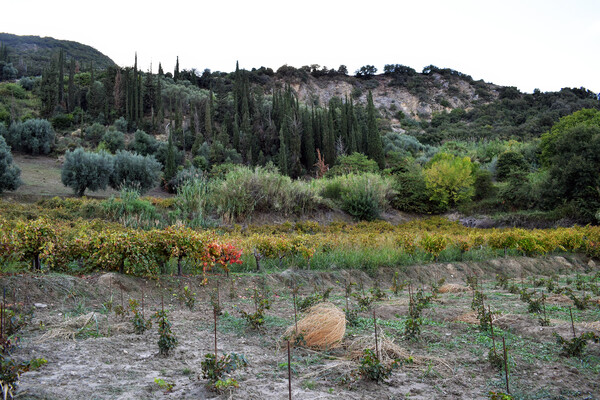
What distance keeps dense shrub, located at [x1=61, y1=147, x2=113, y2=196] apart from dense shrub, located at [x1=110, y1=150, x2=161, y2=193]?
1080 millimetres

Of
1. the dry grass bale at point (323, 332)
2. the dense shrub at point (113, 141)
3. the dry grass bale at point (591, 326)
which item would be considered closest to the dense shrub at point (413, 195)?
the dry grass bale at point (591, 326)

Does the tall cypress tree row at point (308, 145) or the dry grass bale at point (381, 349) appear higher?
the tall cypress tree row at point (308, 145)

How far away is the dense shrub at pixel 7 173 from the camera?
19.0 meters

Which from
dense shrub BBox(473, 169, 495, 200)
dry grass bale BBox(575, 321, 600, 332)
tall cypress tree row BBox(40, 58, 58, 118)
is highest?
tall cypress tree row BBox(40, 58, 58, 118)

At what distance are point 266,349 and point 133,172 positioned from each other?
23.1m

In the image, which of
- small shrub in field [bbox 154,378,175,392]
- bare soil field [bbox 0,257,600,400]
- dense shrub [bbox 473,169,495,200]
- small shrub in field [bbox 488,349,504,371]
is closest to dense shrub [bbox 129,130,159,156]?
dense shrub [bbox 473,169,495,200]

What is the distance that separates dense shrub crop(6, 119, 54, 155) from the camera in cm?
3122

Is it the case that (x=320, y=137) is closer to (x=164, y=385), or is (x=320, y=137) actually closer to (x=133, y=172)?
(x=133, y=172)

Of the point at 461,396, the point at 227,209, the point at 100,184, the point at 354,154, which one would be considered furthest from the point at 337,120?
the point at 461,396

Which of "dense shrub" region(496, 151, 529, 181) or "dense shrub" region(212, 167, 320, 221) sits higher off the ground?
"dense shrub" region(496, 151, 529, 181)

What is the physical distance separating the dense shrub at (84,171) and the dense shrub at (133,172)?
1.08 m

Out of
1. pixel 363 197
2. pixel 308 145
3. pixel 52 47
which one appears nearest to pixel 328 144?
pixel 308 145

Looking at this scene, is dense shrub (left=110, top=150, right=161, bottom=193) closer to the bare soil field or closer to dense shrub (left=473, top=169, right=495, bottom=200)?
the bare soil field

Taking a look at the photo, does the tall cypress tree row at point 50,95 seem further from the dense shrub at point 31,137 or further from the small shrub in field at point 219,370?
the small shrub in field at point 219,370
